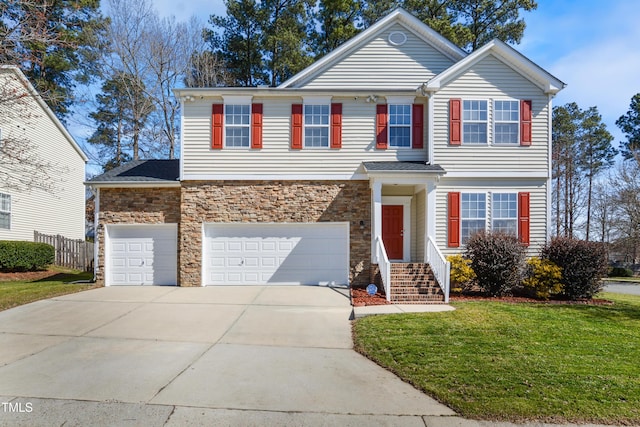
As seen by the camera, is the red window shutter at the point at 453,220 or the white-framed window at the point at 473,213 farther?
the white-framed window at the point at 473,213

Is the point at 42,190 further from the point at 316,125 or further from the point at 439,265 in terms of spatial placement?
the point at 439,265

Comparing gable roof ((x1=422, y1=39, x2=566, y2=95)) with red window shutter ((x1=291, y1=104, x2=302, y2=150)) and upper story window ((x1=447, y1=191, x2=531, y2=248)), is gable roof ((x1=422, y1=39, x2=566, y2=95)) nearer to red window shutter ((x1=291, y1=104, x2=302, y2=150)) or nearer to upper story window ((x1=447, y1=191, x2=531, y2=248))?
upper story window ((x1=447, y1=191, x2=531, y2=248))

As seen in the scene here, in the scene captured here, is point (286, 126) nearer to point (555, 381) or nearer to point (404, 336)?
point (404, 336)

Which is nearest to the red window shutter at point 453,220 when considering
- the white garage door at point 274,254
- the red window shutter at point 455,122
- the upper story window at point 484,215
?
the upper story window at point 484,215

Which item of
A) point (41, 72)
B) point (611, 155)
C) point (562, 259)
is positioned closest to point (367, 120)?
point (562, 259)

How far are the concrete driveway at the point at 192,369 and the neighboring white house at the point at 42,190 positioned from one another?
34.8 feet

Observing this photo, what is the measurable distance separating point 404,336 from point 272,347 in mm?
2359

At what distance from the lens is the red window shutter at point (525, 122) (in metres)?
12.9

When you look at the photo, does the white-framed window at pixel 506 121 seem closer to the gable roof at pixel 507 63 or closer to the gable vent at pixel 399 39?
the gable roof at pixel 507 63

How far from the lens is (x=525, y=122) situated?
12938 mm

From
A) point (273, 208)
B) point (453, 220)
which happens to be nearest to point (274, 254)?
point (273, 208)

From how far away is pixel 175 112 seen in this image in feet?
82.6

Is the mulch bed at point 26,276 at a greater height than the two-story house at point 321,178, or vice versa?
the two-story house at point 321,178

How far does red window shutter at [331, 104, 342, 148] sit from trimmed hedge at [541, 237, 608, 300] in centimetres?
738
